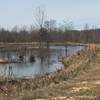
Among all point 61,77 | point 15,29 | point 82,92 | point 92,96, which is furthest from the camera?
point 15,29

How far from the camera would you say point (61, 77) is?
17.0m

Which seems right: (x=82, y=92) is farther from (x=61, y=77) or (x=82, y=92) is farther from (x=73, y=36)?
(x=73, y=36)

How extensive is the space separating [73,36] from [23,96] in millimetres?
108830

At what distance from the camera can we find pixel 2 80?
17.6m

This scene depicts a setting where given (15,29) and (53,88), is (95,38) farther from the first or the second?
(53,88)

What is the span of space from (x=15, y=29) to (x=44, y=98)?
121 metres

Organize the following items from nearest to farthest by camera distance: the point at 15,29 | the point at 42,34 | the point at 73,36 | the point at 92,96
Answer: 1. the point at 92,96
2. the point at 42,34
3. the point at 73,36
4. the point at 15,29

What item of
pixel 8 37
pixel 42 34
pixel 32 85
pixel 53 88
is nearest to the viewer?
pixel 53 88

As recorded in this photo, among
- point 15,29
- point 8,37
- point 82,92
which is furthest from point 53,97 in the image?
point 15,29

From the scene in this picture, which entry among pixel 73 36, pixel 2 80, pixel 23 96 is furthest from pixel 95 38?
pixel 23 96

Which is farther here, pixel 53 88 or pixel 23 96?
pixel 53 88

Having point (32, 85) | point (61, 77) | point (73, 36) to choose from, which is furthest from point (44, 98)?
point (73, 36)

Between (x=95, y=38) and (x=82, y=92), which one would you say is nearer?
(x=82, y=92)

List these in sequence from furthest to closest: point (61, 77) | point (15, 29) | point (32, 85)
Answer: point (15, 29) < point (61, 77) < point (32, 85)
